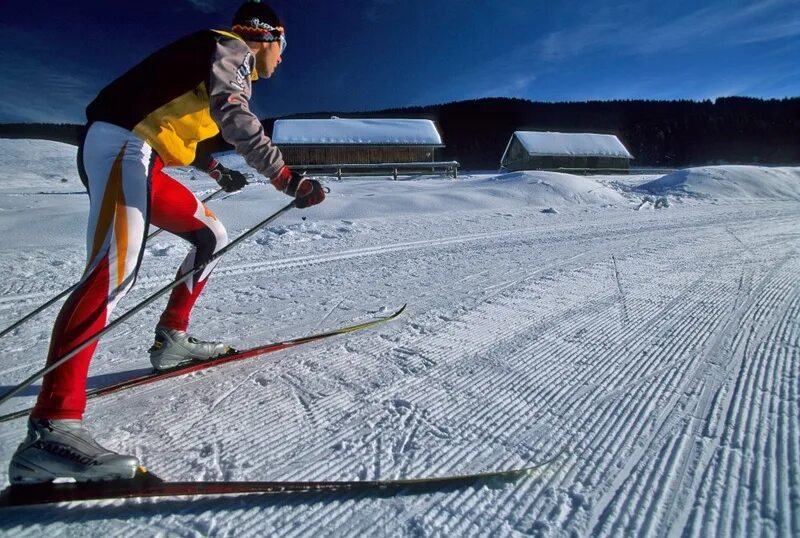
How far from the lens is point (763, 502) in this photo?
1258mm

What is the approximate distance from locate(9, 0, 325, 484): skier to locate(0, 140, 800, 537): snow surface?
0.63ft

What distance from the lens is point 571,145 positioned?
1348 inches

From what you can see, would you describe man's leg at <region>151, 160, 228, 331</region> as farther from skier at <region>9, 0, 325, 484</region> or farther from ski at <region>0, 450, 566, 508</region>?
ski at <region>0, 450, 566, 508</region>

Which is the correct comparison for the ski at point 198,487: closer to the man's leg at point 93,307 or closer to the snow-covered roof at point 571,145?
the man's leg at point 93,307

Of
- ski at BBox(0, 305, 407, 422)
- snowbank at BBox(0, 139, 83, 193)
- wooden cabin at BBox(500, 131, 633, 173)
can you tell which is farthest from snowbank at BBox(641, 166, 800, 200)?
snowbank at BBox(0, 139, 83, 193)

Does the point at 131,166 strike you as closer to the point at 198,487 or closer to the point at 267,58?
the point at 267,58

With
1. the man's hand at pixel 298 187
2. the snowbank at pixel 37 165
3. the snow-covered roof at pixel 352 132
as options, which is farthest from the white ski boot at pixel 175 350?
the snow-covered roof at pixel 352 132

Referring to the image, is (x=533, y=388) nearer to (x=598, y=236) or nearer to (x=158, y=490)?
(x=158, y=490)

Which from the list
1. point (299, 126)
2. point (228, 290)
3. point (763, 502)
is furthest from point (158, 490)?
point (299, 126)

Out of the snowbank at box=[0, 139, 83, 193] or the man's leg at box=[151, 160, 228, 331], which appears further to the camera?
the snowbank at box=[0, 139, 83, 193]

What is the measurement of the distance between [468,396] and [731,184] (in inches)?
590

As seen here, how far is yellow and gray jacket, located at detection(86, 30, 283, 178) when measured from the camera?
1.66 m

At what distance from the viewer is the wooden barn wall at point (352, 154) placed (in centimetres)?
2736

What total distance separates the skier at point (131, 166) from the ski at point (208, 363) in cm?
56
